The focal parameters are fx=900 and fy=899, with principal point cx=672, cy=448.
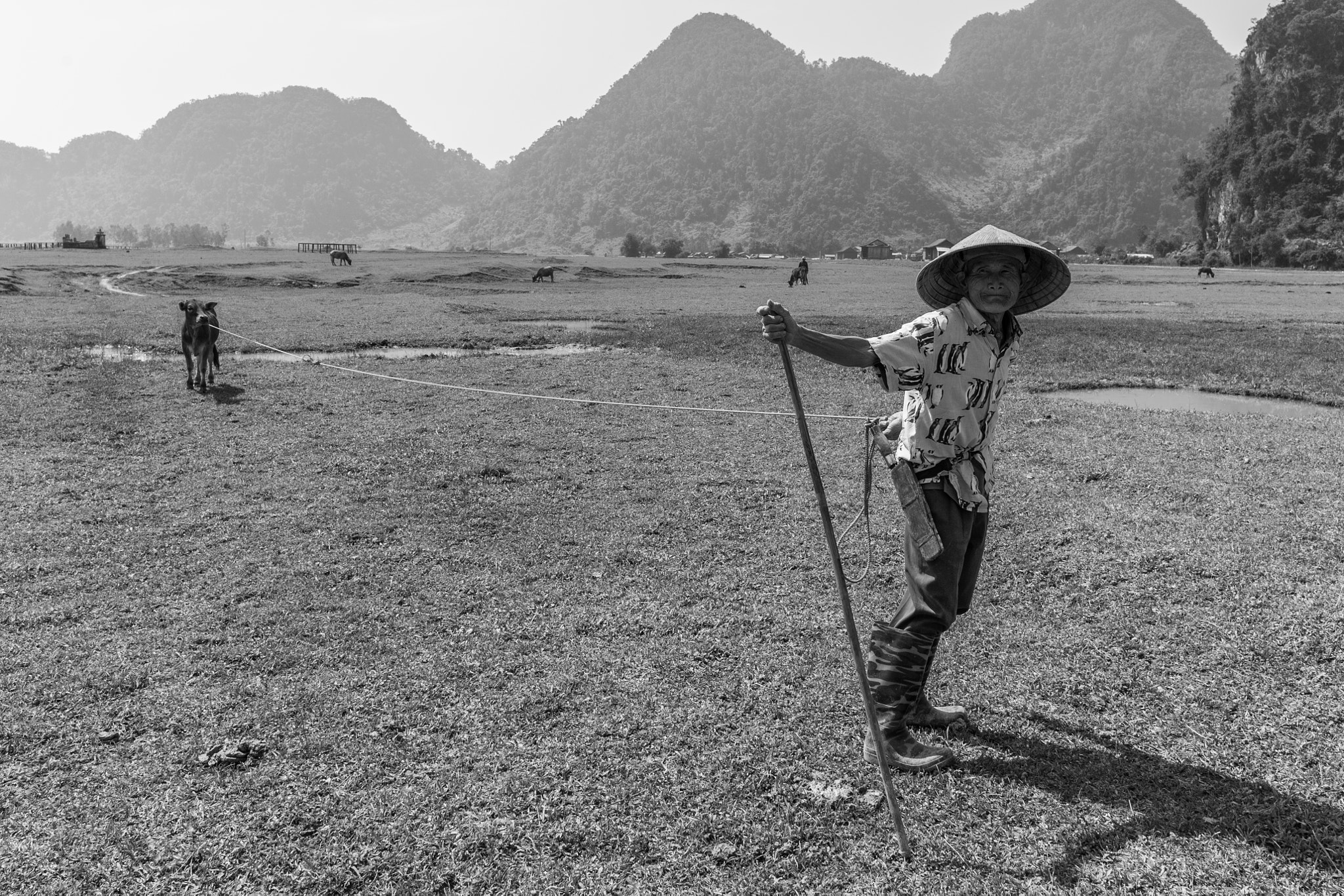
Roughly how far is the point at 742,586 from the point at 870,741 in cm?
210

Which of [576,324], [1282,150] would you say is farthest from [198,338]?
[1282,150]

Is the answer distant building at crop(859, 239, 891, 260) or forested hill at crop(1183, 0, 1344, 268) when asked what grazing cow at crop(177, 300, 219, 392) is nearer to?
forested hill at crop(1183, 0, 1344, 268)

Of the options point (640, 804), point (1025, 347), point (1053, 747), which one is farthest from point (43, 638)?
point (1025, 347)

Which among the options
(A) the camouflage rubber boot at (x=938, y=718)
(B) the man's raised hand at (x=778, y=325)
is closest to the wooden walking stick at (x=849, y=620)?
(B) the man's raised hand at (x=778, y=325)

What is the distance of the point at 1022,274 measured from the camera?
4.15m

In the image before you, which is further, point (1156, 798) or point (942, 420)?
point (942, 420)

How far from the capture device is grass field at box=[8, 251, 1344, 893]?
11.4 ft

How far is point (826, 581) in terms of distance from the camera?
241 inches

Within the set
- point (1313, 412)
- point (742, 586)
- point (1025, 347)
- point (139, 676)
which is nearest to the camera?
point (139, 676)

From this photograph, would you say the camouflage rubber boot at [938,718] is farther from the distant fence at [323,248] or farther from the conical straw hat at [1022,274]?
the distant fence at [323,248]

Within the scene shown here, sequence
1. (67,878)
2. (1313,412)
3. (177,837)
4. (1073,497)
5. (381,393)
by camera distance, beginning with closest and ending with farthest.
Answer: (67,878) → (177,837) → (1073,497) → (1313,412) → (381,393)

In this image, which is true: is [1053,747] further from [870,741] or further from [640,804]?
[640,804]

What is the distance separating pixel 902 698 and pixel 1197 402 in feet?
35.9

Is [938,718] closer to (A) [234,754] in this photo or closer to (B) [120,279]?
(A) [234,754]
